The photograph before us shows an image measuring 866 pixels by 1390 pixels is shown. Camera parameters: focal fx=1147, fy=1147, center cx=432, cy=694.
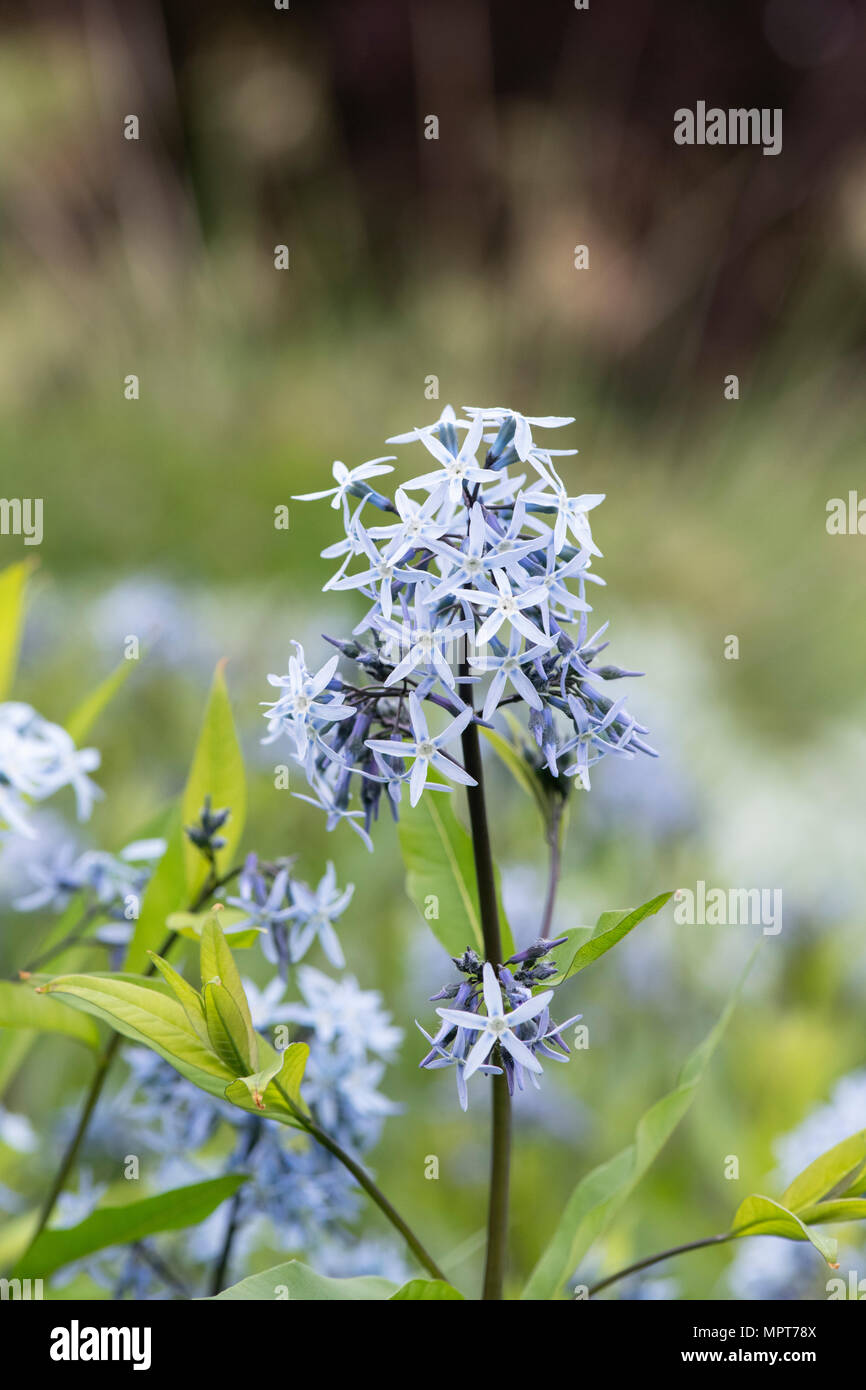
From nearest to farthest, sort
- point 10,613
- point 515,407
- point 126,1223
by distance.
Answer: point 126,1223, point 10,613, point 515,407

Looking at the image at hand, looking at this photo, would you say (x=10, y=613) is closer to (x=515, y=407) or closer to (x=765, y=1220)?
(x=765, y=1220)

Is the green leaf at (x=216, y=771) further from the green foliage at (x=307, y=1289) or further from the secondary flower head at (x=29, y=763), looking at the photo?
the green foliage at (x=307, y=1289)

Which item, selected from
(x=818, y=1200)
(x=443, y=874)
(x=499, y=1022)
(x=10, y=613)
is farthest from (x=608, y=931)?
(x=10, y=613)

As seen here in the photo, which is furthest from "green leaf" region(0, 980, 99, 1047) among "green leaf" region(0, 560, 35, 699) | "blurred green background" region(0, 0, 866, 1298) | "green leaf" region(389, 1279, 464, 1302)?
"blurred green background" region(0, 0, 866, 1298)

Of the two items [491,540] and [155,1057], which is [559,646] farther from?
[155,1057]

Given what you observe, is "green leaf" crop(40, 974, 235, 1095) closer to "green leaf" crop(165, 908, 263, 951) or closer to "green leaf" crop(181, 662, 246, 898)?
"green leaf" crop(165, 908, 263, 951)

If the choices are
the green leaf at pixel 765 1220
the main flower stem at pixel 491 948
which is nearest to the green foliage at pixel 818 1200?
the green leaf at pixel 765 1220

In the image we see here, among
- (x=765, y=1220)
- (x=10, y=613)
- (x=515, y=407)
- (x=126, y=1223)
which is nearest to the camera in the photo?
(x=765, y=1220)
